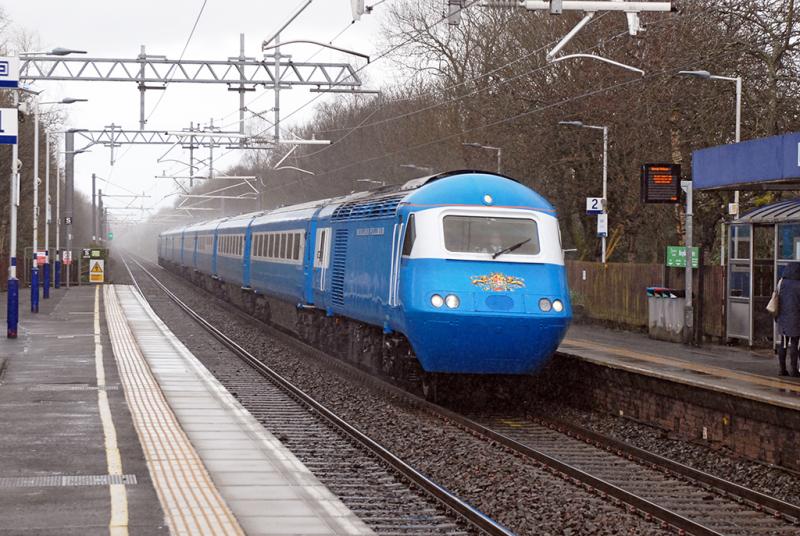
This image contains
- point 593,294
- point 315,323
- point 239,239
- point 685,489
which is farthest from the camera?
point 239,239

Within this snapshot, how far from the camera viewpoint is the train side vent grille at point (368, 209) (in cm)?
1764

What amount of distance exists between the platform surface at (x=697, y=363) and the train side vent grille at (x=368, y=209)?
3635 millimetres

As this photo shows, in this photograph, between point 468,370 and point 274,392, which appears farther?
point 274,392

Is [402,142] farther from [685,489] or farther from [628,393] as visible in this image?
[685,489]

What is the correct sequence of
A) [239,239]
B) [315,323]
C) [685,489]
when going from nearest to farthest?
1. [685,489]
2. [315,323]
3. [239,239]

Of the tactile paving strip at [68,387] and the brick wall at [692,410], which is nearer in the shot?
the brick wall at [692,410]

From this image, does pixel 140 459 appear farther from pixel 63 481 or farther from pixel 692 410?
pixel 692 410

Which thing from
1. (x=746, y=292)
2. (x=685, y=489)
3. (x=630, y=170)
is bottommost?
(x=685, y=489)

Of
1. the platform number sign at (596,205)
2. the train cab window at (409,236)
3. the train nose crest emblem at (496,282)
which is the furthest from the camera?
the platform number sign at (596,205)

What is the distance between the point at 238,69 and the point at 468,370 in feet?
61.1

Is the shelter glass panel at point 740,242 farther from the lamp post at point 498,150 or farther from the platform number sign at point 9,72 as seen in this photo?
the lamp post at point 498,150

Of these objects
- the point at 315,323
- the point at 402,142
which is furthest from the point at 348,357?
Answer: the point at 402,142

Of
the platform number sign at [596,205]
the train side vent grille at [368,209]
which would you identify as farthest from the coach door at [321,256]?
the platform number sign at [596,205]

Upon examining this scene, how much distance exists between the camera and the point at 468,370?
15727 mm
